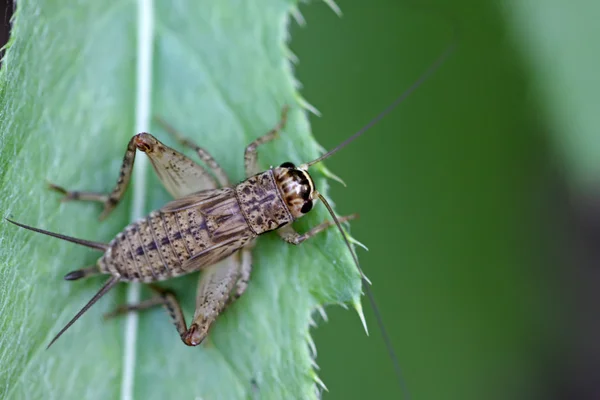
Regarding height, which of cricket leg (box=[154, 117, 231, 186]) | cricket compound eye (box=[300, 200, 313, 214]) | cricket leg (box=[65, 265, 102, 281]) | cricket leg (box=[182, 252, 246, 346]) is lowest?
cricket leg (box=[182, 252, 246, 346])

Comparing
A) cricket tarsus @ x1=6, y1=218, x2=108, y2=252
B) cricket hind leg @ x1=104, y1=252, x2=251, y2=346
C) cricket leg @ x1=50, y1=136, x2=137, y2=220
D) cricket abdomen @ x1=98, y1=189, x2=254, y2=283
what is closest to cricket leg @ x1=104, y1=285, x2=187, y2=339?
cricket hind leg @ x1=104, y1=252, x2=251, y2=346

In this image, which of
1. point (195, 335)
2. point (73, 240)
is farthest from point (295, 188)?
point (73, 240)

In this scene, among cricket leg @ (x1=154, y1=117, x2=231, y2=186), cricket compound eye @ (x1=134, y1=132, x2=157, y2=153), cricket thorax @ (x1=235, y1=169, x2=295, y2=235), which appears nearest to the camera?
cricket compound eye @ (x1=134, y1=132, x2=157, y2=153)

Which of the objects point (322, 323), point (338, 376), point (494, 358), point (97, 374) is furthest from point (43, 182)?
point (494, 358)

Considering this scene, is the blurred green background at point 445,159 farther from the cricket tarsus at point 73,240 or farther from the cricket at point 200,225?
the cricket tarsus at point 73,240

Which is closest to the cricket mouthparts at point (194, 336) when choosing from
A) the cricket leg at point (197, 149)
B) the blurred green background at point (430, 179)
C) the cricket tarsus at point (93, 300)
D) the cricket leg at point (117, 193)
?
the cricket tarsus at point (93, 300)

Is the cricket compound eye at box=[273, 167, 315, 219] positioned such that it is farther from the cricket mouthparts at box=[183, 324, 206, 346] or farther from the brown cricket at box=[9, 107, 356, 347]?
the cricket mouthparts at box=[183, 324, 206, 346]

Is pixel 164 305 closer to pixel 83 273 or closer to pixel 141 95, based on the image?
pixel 83 273
